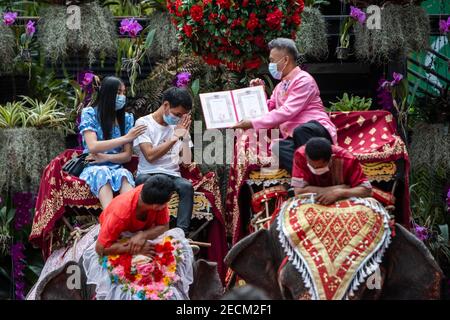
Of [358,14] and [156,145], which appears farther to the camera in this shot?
[358,14]

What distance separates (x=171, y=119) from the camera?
10.1m

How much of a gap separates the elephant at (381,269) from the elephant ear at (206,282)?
17cm

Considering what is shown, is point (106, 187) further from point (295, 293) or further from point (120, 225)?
point (295, 293)

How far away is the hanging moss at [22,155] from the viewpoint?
11.5 metres

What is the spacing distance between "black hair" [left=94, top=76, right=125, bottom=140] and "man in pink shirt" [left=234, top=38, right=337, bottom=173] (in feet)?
3.35

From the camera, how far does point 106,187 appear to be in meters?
10.0

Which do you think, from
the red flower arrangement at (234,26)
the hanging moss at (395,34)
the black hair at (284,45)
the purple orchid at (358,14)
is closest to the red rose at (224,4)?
the red flower arrangement at (234,26)

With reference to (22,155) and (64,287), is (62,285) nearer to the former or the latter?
(64,287)

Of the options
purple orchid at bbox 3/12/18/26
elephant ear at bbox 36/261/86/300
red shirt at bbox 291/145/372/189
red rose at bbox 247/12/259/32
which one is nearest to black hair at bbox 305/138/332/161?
red shirt at bbox 291/145/372/189

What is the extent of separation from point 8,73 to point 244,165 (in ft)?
10.0

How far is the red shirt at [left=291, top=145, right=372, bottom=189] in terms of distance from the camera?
8.84 meters

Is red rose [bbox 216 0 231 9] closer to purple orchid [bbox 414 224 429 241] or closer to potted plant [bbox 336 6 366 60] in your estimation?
potted plant [bbox 336 6 366 60]

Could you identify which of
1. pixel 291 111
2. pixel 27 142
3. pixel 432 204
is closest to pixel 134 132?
pixel 291 111

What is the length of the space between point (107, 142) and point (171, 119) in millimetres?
537
